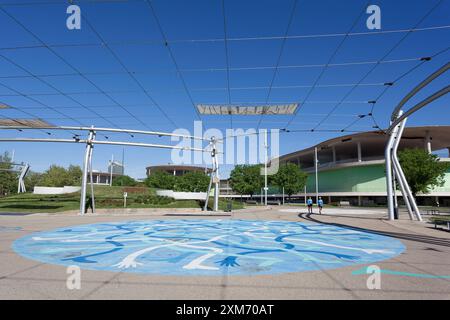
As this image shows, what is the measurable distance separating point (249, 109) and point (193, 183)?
63519 mm

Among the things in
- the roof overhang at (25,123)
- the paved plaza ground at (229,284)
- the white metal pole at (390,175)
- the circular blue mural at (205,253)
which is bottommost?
the circular blue mural at (205,253)

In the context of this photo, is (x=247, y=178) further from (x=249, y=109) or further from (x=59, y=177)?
(x=249, y=109)

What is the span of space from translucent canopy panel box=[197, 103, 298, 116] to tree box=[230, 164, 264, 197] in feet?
203

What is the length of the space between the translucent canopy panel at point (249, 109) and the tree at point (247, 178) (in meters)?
62.0

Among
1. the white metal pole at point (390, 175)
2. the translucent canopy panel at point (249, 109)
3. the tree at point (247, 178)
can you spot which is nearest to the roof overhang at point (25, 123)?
the translucent canopy panel at point (249, 109)

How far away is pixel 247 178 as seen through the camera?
84312 millimetres

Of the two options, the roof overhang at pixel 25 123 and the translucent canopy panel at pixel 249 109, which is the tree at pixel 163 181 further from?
the translucent canopy panel at pixel 249 109

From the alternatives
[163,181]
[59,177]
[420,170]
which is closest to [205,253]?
[420,170]

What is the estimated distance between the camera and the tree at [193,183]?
82.4 meters

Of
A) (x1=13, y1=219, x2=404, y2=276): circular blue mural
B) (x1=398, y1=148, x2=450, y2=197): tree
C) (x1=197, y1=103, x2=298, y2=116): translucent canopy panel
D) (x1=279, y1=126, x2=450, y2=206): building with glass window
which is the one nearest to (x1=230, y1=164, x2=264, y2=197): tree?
(x1=279, y1=126, x2=450, y2=206): building with glass window

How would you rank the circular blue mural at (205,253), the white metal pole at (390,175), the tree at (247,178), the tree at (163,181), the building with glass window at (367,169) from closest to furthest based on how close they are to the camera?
1. the circular blue mural at (205,253)
2. the white metal pole at (390,175)
3. the building with glass window at (367,169)
4. the tree at (247,178)
5. the tree at (163,181)

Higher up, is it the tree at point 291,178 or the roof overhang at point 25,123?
the roof overhang at point 25,123

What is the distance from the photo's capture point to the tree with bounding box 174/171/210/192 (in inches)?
3244

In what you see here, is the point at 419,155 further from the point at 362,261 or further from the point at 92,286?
the point at 92,286
